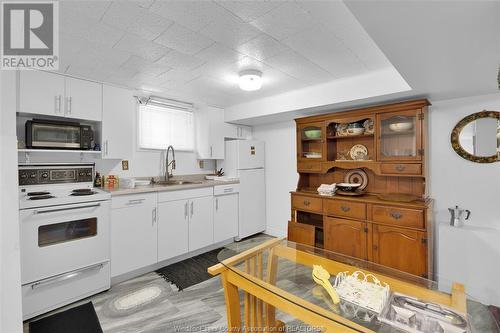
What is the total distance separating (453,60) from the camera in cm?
164

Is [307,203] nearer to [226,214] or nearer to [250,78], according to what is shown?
[226,214]

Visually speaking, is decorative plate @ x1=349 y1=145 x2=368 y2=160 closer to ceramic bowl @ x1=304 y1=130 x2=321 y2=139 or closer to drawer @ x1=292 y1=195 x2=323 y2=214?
ceramic bowl @ x1=304 y1=130 x2=321 y2=139

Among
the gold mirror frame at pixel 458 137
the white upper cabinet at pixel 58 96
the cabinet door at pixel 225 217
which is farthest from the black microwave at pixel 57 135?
the gold mirror frame at pixel 458 137

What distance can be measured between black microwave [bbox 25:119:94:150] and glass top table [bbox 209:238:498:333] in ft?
6.92

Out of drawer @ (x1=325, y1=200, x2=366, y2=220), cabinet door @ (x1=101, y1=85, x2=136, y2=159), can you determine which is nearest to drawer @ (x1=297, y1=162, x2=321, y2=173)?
drawer @ (x1=325, y1=200, x2=366, y2=220)

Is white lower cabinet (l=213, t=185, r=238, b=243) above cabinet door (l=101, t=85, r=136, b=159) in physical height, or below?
below

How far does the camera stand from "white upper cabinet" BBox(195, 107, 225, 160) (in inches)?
151

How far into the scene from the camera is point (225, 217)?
368 centimetres

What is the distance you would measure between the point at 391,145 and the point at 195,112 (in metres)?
2.87

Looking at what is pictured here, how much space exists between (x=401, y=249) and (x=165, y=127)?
3394 millimetres

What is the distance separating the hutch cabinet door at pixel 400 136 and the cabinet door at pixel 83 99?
3242mm

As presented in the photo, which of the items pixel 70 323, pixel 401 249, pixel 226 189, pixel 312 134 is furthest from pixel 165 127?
pixel 401 249

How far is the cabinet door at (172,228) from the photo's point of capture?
9.59 feet

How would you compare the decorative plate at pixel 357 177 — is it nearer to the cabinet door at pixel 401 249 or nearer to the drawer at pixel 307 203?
the drawer at pixel 307 203
